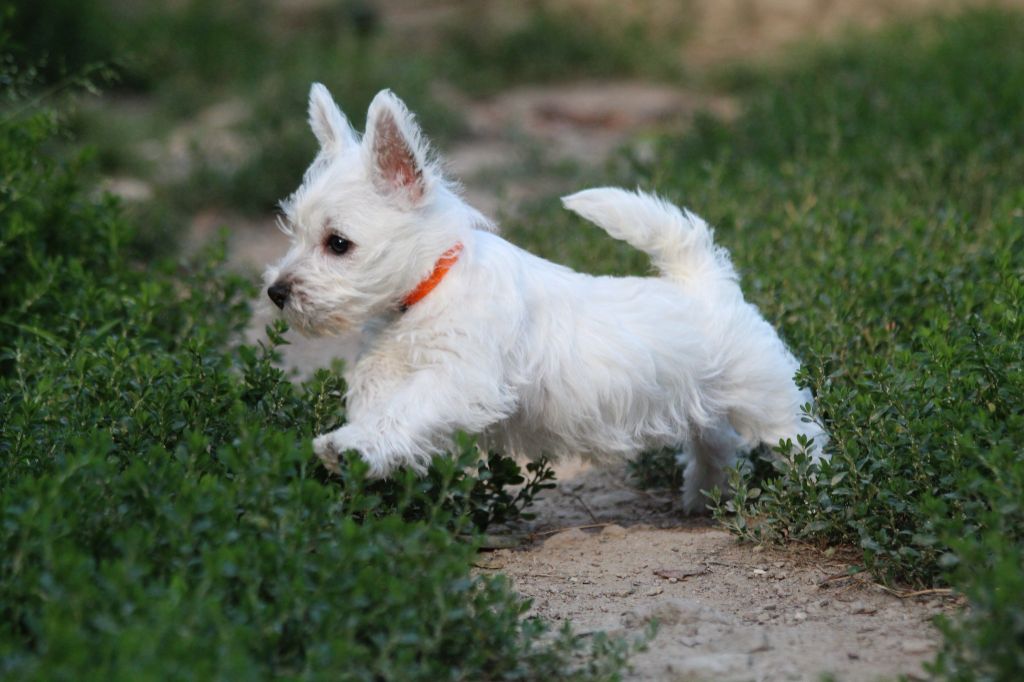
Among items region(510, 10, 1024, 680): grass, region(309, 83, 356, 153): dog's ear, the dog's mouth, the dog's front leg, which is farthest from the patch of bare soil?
region(309, 83, 356, 153): dog's ear

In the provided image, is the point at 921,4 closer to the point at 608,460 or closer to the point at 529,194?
the point at 529,194

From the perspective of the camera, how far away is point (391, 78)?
35.2 ft

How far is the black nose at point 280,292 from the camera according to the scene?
4.26 m

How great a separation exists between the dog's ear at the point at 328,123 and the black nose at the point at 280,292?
56cm

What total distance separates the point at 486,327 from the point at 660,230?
0.92m

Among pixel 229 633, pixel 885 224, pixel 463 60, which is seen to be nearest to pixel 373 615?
pixel 229 633

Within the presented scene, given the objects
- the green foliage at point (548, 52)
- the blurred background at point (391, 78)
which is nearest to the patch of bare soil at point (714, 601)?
the blurred background at point (391, 78)

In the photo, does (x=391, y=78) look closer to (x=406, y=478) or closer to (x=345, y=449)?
(x=345, y=449)

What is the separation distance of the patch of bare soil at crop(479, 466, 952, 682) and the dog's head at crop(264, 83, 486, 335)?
1.04 meters

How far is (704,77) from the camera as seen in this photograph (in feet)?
42.8

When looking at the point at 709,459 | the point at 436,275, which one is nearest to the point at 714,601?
the point at 709,459

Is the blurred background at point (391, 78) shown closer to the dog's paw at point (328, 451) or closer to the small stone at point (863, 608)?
the dog's paw at point (328, 451)

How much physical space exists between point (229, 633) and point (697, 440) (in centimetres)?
247

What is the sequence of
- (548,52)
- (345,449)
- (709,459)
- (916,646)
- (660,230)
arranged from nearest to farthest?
1. (916,646)
2. (345,449)
3. (660,230)
4. (709,459)
5. (548,52)
